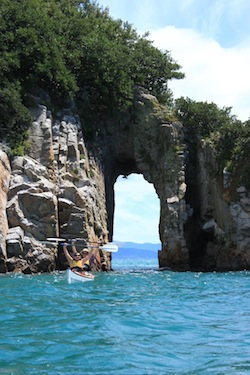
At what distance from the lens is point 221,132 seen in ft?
127

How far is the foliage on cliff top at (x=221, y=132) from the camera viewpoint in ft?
121

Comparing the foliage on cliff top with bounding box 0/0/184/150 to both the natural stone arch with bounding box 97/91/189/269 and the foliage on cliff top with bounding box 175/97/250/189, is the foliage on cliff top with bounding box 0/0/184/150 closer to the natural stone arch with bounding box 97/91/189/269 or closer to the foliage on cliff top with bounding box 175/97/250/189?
the natural stone arch with bounding box 97/91/189/269

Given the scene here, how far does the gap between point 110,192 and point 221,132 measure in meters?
11.3

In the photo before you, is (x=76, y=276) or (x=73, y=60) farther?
(x=73, y=60)

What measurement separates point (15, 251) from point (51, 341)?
61.2 ft

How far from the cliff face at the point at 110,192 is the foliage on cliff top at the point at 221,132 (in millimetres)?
1028

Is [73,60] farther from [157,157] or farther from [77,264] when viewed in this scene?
[77,264]

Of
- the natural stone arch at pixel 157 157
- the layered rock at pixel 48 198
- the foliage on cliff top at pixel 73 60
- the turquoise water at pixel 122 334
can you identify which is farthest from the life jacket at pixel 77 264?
the natural stone arch at pixel 157 157

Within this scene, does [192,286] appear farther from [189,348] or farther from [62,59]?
[62,59]

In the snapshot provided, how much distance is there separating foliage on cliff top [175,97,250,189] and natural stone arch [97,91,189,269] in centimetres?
149

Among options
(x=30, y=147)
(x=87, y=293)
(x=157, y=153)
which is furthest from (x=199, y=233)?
(x=87, y=293)

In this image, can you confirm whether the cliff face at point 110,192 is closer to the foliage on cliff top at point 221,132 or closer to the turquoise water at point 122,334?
the foliage on cliff top at point 221,132

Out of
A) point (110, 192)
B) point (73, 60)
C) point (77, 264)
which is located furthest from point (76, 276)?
point (110, 192)

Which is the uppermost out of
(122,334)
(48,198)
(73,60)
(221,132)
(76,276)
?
(73,60)
